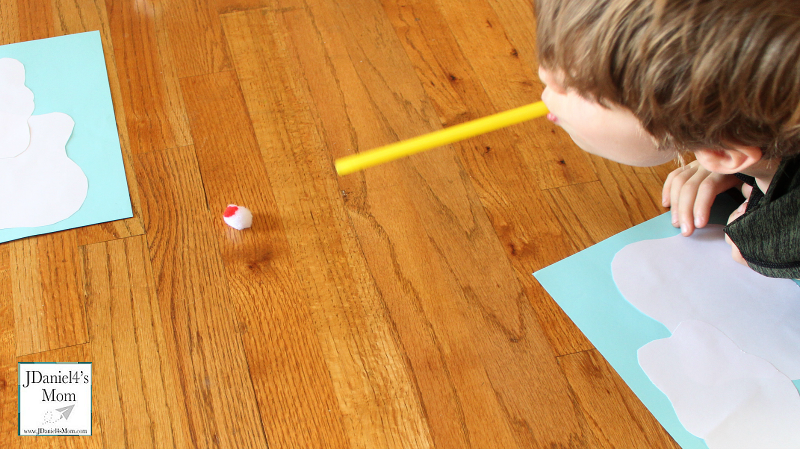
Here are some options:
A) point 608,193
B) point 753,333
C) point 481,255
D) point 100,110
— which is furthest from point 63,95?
point 753,333

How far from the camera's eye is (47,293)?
0.57m

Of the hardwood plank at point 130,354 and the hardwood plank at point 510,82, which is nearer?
the hardwood plank at point 130,354

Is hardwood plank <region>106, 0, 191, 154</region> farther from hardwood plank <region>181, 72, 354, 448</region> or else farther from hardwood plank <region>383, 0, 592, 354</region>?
hardwood plank <region>383, 0, 592, 354</region>

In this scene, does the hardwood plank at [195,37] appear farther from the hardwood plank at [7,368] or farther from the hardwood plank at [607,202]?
the hardwood plank at [607,202]

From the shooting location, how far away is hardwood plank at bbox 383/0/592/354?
1.90 ft

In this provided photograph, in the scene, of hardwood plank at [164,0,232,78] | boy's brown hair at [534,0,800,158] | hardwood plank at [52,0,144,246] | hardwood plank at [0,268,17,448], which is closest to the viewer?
boy's brown hair at [534,0,800,158]

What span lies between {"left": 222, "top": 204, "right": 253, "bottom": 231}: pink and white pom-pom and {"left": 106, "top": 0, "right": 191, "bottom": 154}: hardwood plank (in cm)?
14

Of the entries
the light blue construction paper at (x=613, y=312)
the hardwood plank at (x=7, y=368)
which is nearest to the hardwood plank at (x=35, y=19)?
the hardwood plank at (x=7, y=368)

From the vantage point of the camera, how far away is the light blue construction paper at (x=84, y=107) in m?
0.62

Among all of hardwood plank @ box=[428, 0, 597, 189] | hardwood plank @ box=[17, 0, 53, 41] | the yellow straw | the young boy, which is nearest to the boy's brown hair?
the young boy

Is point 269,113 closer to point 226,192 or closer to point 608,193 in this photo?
point 226,192

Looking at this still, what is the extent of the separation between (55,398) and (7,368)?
0.20 feet

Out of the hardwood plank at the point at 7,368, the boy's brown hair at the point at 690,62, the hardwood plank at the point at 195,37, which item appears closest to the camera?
the boy's brown hair at the point at 690,62

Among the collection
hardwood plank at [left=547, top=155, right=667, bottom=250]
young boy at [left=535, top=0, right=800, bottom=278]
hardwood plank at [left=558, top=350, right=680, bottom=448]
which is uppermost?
young boy at [left=535, top=0, right=800, bottom=278]
